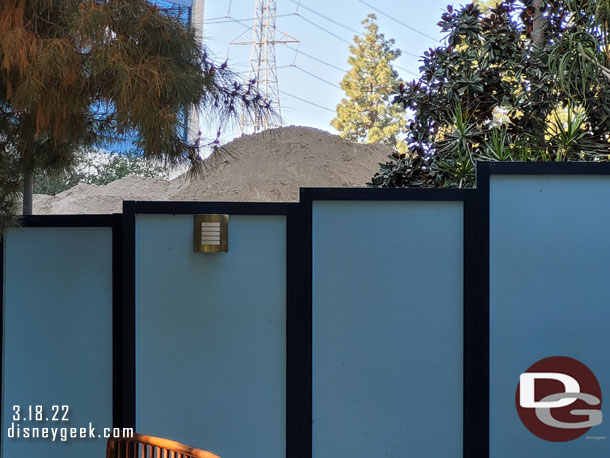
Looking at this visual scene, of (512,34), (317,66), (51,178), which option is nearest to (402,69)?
(317,66)

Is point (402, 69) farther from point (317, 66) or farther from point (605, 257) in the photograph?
point (605, 257)

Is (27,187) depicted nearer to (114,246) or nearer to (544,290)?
(114,246)

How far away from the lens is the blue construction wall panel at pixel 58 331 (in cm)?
432

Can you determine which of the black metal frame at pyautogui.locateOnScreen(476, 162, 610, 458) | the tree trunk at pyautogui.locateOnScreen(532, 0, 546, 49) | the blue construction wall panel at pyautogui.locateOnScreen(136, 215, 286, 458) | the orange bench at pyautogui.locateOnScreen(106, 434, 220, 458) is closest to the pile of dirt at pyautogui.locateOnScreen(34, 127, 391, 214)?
the tree trunk at pyautogui.locateOnScreen(532, 0, 546, 49)

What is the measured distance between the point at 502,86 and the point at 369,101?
20293 millimetres

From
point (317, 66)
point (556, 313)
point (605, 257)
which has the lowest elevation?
point (556, 313)

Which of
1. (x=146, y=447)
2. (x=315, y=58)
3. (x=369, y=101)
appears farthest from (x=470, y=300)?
(x=315, y=58)

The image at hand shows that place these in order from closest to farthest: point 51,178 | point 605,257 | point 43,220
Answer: point 605,257
point 43,220
point 51,178

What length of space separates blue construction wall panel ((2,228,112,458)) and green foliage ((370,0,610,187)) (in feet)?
9.91

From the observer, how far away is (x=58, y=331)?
435 cm

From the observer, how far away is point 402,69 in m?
27.9

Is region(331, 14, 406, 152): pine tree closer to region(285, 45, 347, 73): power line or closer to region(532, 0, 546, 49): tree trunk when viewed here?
region(285, 45, 347, 73): power line

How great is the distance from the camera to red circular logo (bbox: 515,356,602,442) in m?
3.79

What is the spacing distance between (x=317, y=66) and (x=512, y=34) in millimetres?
20898
